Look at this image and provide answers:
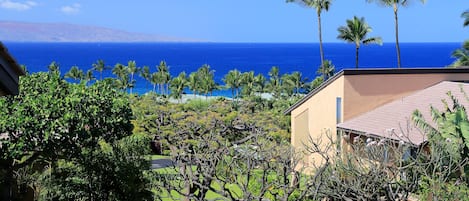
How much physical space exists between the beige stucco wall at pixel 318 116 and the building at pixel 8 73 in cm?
1820

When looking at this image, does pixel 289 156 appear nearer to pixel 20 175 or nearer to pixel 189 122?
pixel 20 175

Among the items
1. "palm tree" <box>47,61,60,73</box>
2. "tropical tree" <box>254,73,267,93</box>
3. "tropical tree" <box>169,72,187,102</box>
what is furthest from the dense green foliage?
"tropical tree" <box>254,73,267,93</box>

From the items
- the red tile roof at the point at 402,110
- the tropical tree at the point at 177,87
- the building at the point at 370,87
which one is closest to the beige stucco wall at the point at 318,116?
the building at the point at 370,87

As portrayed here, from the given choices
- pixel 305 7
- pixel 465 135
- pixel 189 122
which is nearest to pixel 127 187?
pixel 465 135

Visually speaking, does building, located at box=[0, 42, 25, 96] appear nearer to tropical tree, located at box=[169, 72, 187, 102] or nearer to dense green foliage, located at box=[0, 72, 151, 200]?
dense green foliage, located at box=[0, 72, 151, 200]

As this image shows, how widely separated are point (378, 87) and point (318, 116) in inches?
123

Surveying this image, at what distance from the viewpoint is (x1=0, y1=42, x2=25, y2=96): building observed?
4.63 metres

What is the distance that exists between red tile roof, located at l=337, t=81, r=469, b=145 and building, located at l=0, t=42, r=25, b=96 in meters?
16.3

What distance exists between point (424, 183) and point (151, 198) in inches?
286

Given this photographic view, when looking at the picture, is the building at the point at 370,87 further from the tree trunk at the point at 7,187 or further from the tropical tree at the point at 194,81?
the tropical tree at the point at 194,81

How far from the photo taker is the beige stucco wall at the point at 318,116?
936 inches

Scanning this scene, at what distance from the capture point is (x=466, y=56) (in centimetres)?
3866

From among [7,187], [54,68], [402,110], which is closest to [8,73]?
[7,187]

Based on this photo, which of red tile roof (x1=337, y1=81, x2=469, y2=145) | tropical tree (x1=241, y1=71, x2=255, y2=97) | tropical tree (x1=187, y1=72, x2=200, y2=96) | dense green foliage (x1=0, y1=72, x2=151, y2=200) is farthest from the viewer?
tropical tree (x1=187, y1=72, x2=200, y2=96)
